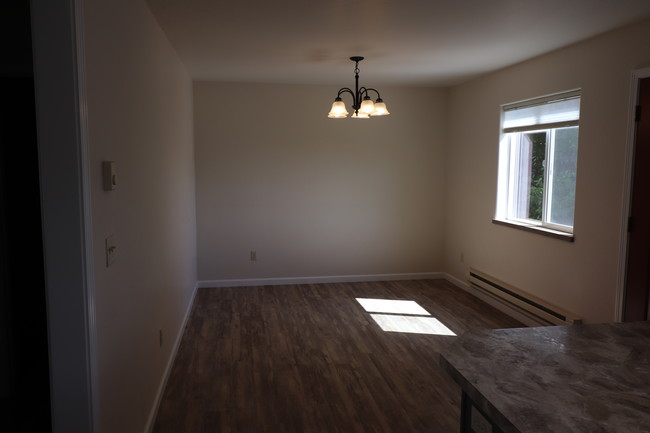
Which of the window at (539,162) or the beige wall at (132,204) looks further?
the window at (539,162)

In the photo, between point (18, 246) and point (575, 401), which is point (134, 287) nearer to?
point (18, 246)

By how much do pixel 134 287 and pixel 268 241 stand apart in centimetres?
363

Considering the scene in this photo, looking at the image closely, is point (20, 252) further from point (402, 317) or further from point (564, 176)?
point (564, 176)

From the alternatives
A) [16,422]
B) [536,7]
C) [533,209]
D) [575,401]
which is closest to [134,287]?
[16,422]

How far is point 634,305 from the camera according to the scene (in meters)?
3.42

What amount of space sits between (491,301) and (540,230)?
120 centimetres

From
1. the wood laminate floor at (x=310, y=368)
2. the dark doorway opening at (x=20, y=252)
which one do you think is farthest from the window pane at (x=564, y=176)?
the dark doorway opening at (x=20, y=252)

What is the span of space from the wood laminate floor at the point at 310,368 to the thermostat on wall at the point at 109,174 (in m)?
1.63

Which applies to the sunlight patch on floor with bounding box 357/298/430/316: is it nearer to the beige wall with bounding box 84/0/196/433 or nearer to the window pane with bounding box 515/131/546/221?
the window pane with bounding box 515/131/546/221

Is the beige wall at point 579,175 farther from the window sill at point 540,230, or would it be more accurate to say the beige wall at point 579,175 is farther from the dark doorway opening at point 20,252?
the dark doorway opening at point 20,252

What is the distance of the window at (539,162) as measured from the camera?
13.8 feet

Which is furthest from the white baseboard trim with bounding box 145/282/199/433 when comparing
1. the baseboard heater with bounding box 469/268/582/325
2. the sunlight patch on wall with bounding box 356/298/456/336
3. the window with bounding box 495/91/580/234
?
the window with bounding box 495/91/580/234

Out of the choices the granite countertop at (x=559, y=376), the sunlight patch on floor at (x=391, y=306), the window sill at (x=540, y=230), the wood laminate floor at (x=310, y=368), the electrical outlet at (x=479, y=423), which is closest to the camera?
the granite countertop at (x=559, y=376)

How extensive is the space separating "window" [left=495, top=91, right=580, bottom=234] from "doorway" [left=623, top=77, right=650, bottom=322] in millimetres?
686
